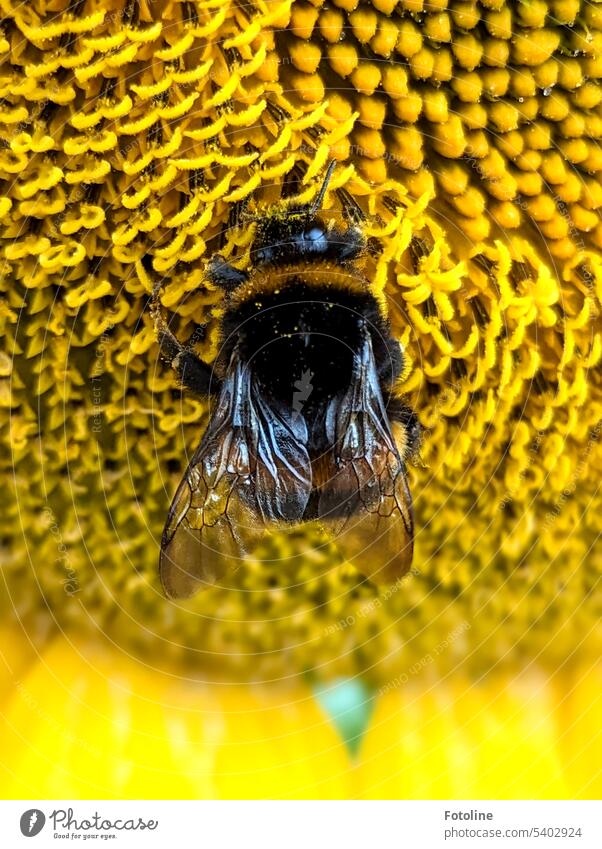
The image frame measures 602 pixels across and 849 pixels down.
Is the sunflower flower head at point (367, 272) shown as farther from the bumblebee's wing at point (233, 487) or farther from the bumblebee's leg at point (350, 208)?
the bumblebee's wing at point (233, 487)

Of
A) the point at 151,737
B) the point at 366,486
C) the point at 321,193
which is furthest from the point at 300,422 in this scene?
the point at 151,737

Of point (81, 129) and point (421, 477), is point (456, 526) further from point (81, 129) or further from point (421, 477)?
point (81, 129)

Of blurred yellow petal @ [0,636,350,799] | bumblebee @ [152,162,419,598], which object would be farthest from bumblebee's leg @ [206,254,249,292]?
blurred yellow petal @ [0,636,350,799]

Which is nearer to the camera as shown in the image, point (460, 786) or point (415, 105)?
point (415, 105)

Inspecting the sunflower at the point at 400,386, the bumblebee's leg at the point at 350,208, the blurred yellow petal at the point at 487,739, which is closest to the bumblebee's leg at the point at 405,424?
the sunflower at the point at 400,386
